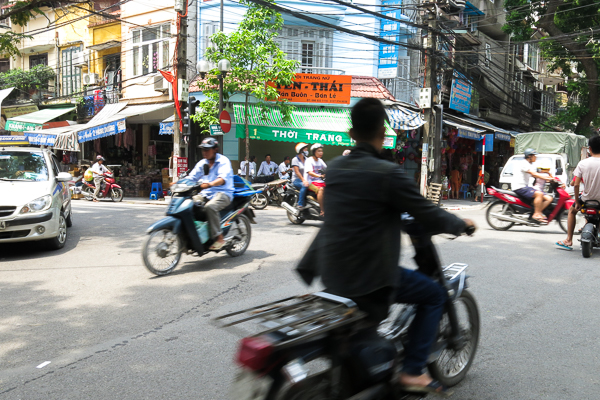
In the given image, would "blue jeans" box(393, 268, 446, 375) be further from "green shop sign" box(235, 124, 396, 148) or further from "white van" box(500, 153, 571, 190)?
"white van" box(500, 153, 571, 190)

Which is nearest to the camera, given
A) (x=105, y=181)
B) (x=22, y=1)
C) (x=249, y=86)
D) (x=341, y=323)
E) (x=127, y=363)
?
(x=341, y=323)

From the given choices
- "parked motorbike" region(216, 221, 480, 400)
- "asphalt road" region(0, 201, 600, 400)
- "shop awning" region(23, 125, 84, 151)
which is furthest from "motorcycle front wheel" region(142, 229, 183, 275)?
"shop awning" region(23, 125, 84, 151)

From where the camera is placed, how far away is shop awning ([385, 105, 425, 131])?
1820 cm

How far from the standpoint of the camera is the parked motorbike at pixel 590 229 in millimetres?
7465

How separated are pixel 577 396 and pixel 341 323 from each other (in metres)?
1.90

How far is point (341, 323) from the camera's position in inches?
86.7

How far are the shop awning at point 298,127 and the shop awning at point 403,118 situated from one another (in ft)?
1.62

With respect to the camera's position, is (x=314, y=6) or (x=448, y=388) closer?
(x=448, y=388)

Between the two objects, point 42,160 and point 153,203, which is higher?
point 42,160

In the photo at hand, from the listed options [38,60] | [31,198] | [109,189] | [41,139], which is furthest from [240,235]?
[38,60]

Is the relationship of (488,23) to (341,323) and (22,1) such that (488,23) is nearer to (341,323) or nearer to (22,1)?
→ (22,1)

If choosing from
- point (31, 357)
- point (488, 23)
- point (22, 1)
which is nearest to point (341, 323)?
point (31, 357)

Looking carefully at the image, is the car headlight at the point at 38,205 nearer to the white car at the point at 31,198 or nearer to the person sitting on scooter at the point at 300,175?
the white car at the point at 31,198

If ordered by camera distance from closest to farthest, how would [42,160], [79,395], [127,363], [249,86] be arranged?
[79,395], [127,363], [42,160], [249,86]
